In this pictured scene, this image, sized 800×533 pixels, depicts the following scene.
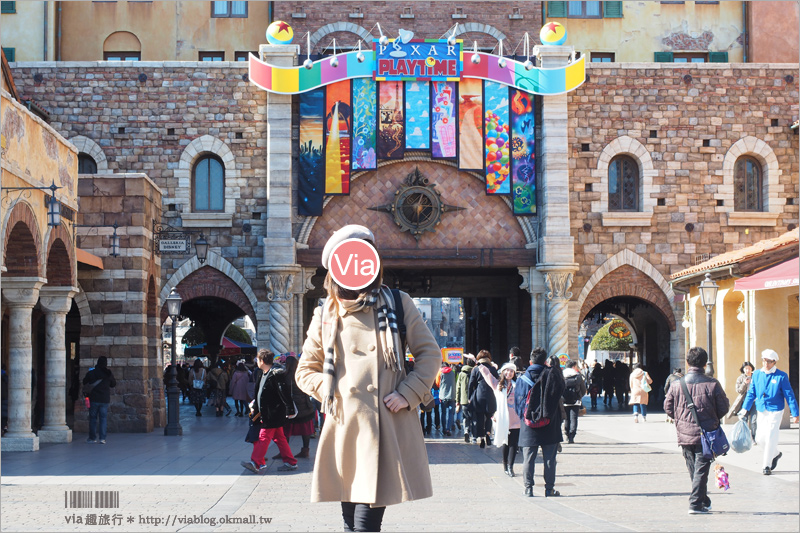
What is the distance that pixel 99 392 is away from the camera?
64.6ft

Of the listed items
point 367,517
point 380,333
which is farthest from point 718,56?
point 367,517

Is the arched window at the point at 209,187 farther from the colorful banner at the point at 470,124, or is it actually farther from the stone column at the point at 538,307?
the stone column at the point at 538,307

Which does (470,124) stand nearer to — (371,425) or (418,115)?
(418,115)

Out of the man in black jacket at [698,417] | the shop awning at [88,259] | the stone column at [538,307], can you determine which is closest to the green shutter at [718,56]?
the stone column at [538,307]

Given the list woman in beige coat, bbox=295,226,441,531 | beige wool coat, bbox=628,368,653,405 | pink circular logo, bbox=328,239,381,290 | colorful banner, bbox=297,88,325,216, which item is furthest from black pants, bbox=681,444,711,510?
colorful banner, bbox=297,88,325,216

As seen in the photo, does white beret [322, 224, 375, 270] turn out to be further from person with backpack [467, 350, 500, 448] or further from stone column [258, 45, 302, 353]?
stone column [258, 45, 302, 353]

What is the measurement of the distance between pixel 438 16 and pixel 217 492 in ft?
83.1

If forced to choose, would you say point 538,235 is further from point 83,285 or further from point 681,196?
point 83,285

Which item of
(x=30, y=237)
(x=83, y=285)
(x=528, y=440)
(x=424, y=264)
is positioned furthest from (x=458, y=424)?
(x=528, y=440)

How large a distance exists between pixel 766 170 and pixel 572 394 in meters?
15.2

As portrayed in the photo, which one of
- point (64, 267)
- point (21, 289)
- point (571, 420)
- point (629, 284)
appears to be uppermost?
point (629, 284)

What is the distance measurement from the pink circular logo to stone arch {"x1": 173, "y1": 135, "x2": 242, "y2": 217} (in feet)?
81.3

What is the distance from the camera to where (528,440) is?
38.8 ft

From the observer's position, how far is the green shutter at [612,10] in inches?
1403
